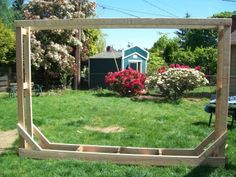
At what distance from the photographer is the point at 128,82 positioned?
63.9ft

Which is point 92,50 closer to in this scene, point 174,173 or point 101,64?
point 101,64

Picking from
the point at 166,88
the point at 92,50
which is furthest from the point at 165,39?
the point at 166,88

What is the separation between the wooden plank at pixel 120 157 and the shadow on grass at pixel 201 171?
0.62 ft

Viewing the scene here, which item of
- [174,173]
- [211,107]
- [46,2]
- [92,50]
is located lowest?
[174,173]

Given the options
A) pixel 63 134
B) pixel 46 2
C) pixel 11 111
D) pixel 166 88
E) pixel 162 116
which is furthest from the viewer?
pixel 46 2

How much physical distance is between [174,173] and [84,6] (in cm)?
2042

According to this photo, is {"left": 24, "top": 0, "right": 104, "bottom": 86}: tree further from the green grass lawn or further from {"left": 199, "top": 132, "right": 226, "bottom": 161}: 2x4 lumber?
{"left": 199, "top": 132, "right": 226, "bottom": 161}: 2x4 lumber

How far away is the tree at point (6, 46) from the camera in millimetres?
23000

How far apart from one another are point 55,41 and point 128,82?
20.4 ft

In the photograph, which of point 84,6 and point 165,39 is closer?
point 84,6

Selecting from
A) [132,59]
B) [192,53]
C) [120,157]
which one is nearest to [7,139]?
[120,157]

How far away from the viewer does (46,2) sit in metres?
23.7

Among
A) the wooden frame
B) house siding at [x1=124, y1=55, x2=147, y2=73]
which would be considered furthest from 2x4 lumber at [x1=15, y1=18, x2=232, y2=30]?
house siding at [x1=124, y1=55, x2=147, y2=73]

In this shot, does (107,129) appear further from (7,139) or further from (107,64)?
(107,64)
